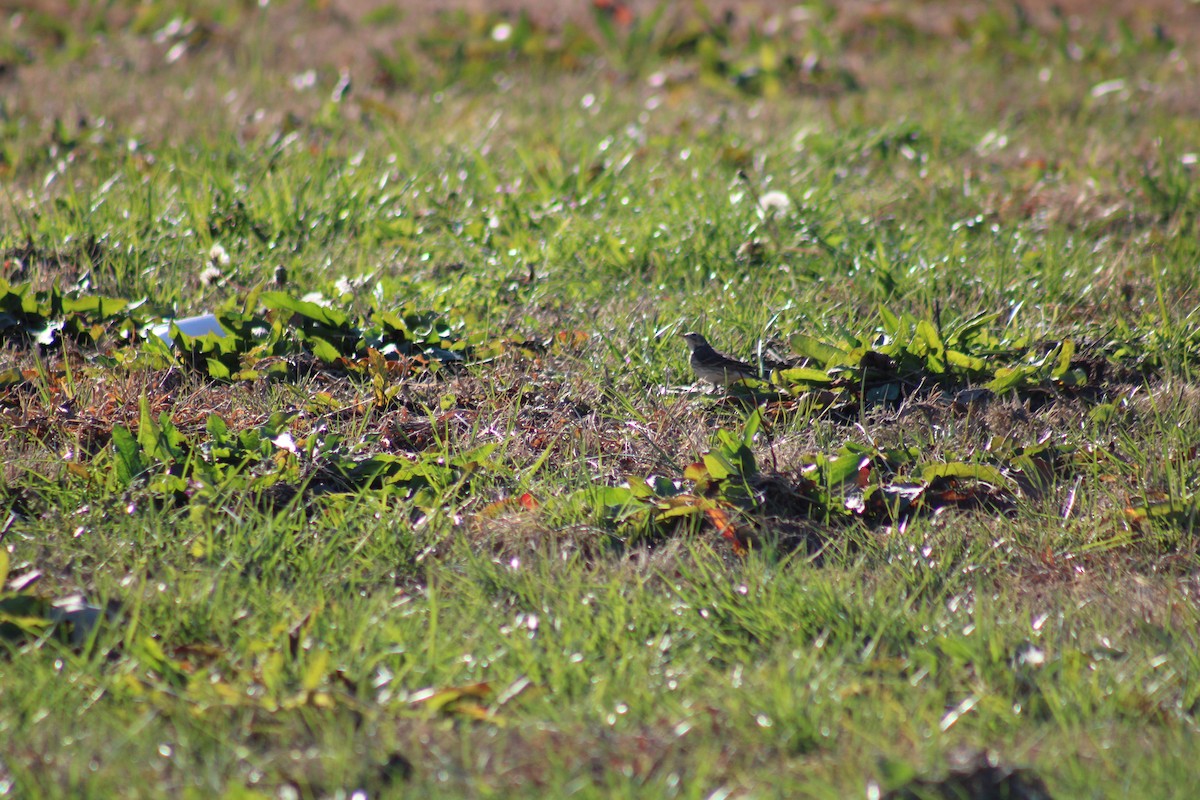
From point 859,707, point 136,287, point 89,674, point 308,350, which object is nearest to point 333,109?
point 136,287

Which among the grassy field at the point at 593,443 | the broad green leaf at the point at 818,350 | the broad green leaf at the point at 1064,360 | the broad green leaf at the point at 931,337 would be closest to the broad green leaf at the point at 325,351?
the grassy field at the point at 593,443

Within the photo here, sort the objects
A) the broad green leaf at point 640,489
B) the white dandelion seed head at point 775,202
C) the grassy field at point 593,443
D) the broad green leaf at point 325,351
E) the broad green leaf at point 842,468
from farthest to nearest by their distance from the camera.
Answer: the white dandelion seed head at point 775,202 → the broad green leaf at point 325,351 → the broad green leaf at point 842,468 → the broad green leaf at point 640,489 → the grassy field at point 593,443

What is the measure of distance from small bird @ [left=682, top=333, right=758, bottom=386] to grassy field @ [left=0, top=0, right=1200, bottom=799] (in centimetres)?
9

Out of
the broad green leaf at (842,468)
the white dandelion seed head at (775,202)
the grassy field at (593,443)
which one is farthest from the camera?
the white dandelion seed head at (775,202)

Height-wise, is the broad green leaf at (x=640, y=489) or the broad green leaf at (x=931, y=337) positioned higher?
the broad green leaf at (x=640, y=489)

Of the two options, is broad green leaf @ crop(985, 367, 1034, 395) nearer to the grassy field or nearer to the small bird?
the grassy field

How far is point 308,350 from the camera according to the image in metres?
4.32

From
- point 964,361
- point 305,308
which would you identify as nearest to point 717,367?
point 964,361

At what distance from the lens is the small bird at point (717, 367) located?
402cm

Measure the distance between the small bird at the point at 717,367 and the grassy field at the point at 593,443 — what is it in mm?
93

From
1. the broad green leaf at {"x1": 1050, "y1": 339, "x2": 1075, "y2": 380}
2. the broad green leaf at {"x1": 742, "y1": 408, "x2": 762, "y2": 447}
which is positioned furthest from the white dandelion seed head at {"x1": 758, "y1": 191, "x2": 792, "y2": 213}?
the broad green leaf at {"x1": 742, "y1": 408, "x2": 762, "y2": 447}

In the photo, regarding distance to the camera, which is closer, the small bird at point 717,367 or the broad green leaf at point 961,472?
the broad green leaf at point 961,472

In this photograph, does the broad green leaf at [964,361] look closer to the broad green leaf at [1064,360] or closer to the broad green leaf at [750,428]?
the broad green leaf at [1064,360]

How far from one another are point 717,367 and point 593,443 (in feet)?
1.78
